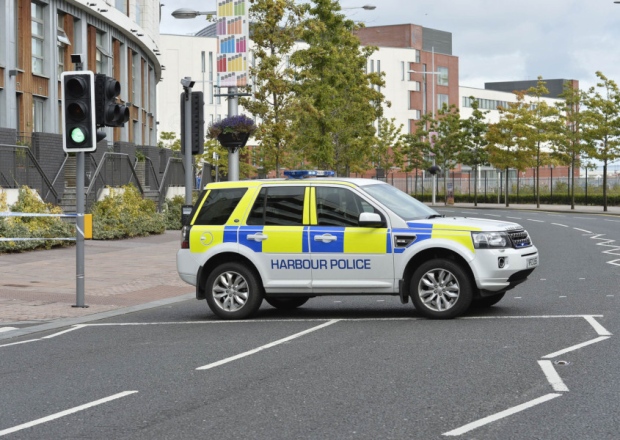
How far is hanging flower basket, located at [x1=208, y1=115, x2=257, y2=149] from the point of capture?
24.3 m

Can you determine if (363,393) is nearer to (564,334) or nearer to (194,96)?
(564,334)

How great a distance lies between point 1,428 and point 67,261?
14.4 metres

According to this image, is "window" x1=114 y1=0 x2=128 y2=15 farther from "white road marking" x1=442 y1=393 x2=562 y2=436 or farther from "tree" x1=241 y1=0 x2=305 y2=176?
"white road marking" x1=442 y1=393 x2=562 y2=436

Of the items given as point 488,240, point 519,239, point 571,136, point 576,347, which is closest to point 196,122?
point 519,239

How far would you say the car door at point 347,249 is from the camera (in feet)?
40.4

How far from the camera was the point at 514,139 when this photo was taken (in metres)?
71.9

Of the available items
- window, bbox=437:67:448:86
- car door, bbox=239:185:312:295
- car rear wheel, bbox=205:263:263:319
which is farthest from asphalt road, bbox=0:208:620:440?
window, bbox=437:67:448:86

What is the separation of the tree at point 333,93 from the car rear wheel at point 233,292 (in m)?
26.5

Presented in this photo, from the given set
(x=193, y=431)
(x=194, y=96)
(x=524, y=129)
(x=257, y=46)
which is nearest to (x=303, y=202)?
(x=193, y=431)

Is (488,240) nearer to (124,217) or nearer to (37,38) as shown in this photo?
(124,217)

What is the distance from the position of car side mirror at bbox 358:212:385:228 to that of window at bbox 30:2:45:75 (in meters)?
24.0

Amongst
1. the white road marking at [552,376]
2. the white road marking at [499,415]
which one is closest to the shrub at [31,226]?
the white road marking at [552,376]

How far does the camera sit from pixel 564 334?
34.9 feet

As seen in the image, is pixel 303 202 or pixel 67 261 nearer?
pixel 303 202
